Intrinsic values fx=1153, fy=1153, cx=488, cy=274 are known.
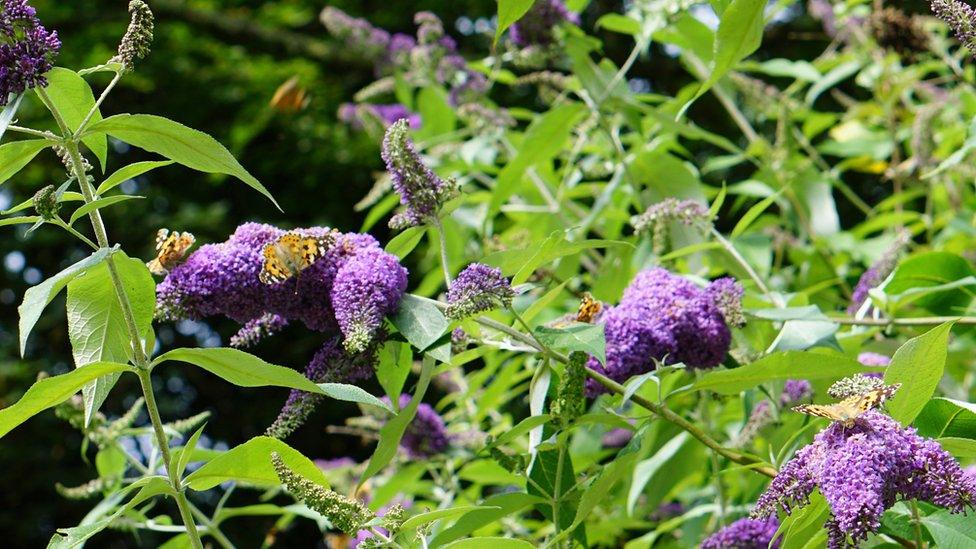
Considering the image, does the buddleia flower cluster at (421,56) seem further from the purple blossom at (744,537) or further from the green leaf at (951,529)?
the green leaf at (951,529)

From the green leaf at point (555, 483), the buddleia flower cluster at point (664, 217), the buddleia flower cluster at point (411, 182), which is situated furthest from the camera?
the buddleia flower cluster at point (664, 217)

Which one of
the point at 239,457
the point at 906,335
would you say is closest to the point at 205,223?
the point at 906,335

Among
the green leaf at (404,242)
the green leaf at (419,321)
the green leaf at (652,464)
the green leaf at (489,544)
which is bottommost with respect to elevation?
the green leaf at (652,464)

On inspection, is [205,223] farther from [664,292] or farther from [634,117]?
[664,292]

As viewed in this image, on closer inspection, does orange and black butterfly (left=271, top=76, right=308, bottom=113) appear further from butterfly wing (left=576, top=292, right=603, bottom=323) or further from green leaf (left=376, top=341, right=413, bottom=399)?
green leaf (left=376, top=341, right=413, bottom=399)

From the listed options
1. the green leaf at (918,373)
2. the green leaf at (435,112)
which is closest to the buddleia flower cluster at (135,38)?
the green leaf at (918,373)

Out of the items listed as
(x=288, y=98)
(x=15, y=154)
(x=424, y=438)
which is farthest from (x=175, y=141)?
(x=288, y=98)

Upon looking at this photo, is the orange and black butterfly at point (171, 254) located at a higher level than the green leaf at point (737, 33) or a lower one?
lower
